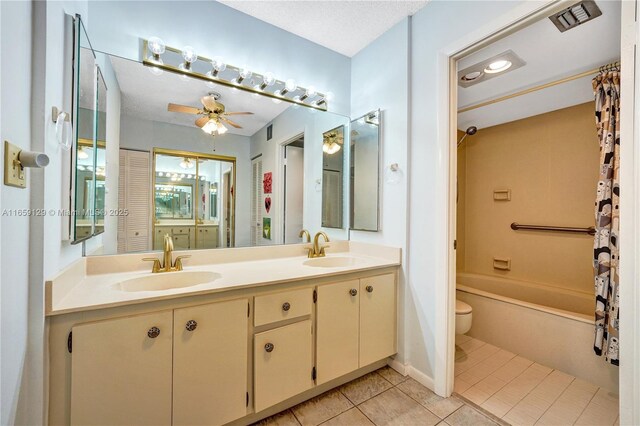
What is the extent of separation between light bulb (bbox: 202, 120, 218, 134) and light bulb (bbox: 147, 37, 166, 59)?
448 millimetres

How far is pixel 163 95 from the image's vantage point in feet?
5.24

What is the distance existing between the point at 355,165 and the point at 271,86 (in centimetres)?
91

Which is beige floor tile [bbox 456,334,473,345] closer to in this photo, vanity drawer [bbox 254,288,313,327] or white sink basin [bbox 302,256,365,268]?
white sink basin [bbox 302,256,365,268]

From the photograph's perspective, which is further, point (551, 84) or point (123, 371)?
point (551, 84)

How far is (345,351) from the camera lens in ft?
5.37

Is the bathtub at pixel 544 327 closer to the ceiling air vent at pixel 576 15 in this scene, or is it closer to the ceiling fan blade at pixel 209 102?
the ceiling air vent at pixel 576 15

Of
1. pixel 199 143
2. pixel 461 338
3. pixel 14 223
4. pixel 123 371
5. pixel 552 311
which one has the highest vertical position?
pixel 199 143

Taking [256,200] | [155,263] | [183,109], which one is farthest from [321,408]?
[183,109]

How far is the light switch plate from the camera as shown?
667 millimetres

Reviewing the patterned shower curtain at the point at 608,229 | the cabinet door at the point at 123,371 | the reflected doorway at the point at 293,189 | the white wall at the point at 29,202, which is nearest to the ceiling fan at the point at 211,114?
the reflected doorway at the point at 293,189

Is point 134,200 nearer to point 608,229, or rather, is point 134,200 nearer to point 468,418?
point 468,418

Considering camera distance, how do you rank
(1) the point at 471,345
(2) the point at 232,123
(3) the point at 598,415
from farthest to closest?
1. (1) the point at 471,345
2. (2) the point at 232,123
3. (3) the point at 598,415

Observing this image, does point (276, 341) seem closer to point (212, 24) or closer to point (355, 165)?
point (355, 165)

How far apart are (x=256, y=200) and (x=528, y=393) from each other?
2202mm
